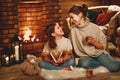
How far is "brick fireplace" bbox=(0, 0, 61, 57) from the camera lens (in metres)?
4.23

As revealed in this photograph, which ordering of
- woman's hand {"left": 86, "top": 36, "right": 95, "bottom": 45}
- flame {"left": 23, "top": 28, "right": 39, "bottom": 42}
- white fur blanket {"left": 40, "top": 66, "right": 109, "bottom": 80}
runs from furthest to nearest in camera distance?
1. flame {"left": 23, "top": 28, "right": 39, "bottom": 42}
2. woman's hand {"left": 86, "top": 36, "right": 95, "bottom": 45}
3. white fur blanket {"left": 40, "top": 66, "right": 109, "bottom": 80}

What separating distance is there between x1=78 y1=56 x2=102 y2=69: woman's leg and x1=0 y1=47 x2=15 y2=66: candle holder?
41.5 inches

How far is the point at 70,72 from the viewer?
332 centimetres

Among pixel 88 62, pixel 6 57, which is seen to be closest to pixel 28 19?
pixel 6 57

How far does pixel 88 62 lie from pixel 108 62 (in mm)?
246

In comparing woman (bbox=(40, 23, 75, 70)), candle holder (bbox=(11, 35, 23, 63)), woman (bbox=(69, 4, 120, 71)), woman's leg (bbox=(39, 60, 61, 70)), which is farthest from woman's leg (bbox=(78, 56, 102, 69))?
candle holder (bbox=(11, 35, 23, 63))

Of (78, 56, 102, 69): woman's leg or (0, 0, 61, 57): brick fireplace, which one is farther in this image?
(0, 0, 61, 57): brick fireplace

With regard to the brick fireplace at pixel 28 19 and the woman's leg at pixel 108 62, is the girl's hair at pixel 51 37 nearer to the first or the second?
the woman's leg at pixel 108 62

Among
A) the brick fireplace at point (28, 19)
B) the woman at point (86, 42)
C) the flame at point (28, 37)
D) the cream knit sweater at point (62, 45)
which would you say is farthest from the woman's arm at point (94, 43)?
the flame at point (28, 37)

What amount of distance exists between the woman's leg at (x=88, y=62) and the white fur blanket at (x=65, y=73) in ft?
0.24

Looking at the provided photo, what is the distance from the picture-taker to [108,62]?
3459mm

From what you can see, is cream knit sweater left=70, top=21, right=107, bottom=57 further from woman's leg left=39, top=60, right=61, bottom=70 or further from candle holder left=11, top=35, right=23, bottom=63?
candle holder left=11, top=35, right=23, bottom=63

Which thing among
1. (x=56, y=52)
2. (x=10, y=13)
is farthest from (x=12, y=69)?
(x=10, y=13)

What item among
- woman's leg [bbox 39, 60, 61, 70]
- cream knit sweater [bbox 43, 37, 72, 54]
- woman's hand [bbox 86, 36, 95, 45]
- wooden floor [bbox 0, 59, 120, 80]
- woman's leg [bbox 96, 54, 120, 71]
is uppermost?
woman's hand [bbox 86, 36, 95, 45]
